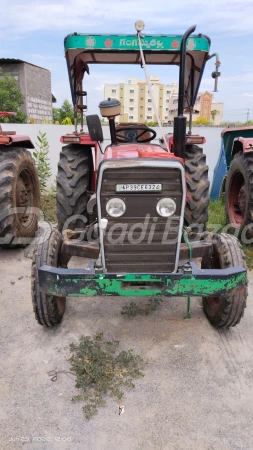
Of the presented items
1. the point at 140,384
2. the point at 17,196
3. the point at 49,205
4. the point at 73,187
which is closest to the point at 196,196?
the point at 73,187

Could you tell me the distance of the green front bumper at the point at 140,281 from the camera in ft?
8.41

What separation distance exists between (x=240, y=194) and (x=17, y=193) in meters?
2.86

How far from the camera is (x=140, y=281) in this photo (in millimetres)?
2572

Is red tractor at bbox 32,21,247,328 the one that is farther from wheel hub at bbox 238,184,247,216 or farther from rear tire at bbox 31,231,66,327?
wheel hub at bbox 238,184,247,216

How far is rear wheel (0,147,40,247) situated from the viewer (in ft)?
13.9

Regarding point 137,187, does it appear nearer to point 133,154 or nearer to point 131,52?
point 133,154

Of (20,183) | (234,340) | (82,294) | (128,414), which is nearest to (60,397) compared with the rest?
(128,414)

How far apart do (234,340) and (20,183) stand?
10.1ft

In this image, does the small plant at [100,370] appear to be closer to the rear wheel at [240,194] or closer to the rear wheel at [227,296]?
the rear wheel at [227,296]

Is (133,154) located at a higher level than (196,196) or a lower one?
higher

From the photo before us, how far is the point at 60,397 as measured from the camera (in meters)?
2.46

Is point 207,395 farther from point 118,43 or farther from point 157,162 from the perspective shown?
point 118,43

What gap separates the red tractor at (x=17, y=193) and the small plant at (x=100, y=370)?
1.88 meters

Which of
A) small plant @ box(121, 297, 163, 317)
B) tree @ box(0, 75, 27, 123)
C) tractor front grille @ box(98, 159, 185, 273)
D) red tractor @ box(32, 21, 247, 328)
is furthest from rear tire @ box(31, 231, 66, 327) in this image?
tree @ box(0, 75, 27, 123)
